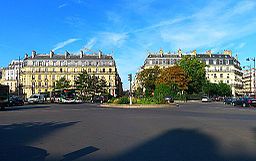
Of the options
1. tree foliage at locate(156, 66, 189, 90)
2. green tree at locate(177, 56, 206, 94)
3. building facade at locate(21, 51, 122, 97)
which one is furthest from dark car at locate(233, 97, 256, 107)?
building facade at locate(21, 51, 122, 97)

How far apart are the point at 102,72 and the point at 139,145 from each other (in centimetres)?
11324

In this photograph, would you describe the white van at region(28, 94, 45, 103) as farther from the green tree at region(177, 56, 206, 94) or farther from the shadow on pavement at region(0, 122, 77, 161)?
the shadow on pavement at region(0, 122, 77, 161)

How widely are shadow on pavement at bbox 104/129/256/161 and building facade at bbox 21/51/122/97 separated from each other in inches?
4389

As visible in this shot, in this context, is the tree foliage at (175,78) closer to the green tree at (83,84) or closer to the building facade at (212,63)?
the green tree at (83,84)

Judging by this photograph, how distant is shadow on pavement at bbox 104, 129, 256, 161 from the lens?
7.19 metres

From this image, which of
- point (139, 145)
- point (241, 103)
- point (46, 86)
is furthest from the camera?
point (46, 86)

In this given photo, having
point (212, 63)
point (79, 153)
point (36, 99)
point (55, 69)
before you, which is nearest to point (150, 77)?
point (36, 99)

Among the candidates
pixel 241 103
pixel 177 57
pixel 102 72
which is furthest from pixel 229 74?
pixel 241 103

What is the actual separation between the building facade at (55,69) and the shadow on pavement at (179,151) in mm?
111491

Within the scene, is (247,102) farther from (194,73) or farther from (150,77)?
(150,77)

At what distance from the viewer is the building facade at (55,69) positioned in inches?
4710

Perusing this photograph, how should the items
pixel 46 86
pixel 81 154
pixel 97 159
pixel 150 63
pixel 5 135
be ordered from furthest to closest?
pixel 150 63 < pixel 46 86 < pixel 5 135 < pixel 81 154 < pixel 97 159

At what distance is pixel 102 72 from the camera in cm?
12156

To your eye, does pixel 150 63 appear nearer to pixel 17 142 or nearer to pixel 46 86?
pixel 46 86
